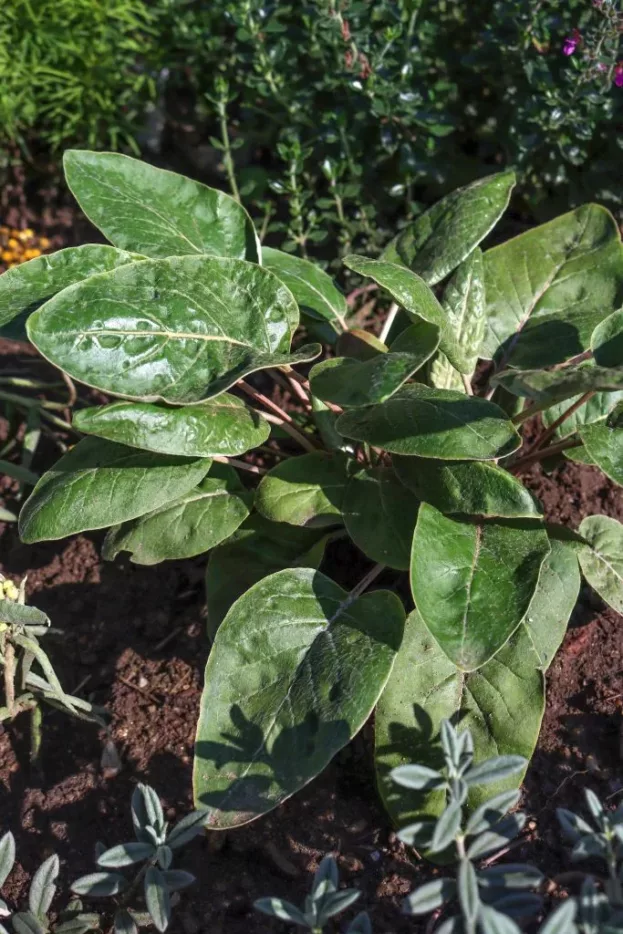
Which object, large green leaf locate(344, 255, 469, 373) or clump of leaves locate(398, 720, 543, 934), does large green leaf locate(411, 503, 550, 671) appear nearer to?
clump of leaves locate(398, 720, 543, 934)

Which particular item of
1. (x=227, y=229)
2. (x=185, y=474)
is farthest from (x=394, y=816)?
(x=227, y=229)

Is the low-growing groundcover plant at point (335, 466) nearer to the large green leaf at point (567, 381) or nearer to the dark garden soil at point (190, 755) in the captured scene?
the large green leaf at point (567, 381)

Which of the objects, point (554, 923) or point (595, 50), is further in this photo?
point (595, 50)

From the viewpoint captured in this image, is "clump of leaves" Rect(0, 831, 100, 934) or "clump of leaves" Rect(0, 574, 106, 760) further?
"clump of leaves" Rect(0, 574, 106, 760)

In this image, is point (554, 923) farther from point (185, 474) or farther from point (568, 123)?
point (568, 123)

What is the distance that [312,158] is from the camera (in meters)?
3.03

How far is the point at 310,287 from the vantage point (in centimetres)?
228

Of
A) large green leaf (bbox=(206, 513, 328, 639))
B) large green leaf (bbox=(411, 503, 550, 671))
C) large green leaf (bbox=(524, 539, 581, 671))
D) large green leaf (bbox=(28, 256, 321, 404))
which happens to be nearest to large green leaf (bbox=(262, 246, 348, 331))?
large green leaf (bbox=(28, 256, 321, 404))

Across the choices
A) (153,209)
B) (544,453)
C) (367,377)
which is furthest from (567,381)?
(153,209)

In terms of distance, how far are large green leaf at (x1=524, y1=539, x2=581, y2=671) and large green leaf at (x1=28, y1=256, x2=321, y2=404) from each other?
680 mm

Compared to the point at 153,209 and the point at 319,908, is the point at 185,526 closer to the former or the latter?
the point at 153,209

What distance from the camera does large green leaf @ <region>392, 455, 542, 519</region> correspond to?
1695mm

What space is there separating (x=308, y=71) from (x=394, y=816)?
7.49 feet

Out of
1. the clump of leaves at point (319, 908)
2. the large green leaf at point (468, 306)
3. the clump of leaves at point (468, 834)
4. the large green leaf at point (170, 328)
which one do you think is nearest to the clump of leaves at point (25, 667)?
the large green leaf at point (170, 328)
